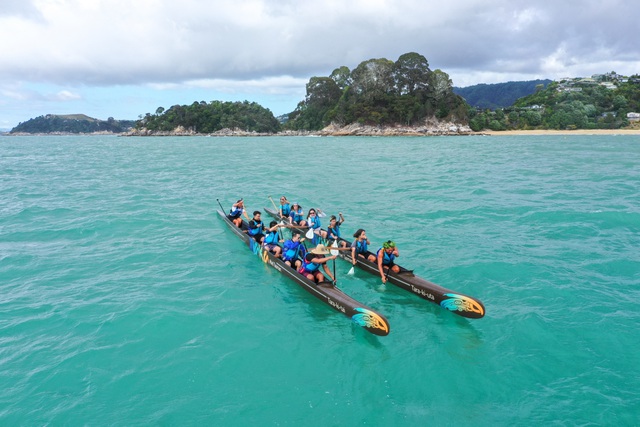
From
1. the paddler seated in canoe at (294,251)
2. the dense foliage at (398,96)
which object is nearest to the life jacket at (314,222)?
the paddler seated in canoe at (294,251)

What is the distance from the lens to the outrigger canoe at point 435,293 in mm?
11891

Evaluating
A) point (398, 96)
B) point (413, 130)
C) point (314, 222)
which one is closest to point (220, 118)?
point (398, 96)

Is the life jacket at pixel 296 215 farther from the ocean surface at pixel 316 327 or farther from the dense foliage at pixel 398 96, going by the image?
the dense foliage at pixel 398 96

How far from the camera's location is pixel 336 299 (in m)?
12.5

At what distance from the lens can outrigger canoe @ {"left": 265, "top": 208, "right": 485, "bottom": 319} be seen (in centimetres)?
1189

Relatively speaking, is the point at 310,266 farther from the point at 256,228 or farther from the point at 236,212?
the point at 236,212

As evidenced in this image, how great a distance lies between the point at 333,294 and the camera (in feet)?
41.8

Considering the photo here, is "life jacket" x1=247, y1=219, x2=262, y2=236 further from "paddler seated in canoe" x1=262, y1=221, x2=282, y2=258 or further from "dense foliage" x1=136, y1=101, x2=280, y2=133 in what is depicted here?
"dense foliage" x1=136, y1=101, x2=280, y2=133

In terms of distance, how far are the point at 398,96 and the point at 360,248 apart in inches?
5104

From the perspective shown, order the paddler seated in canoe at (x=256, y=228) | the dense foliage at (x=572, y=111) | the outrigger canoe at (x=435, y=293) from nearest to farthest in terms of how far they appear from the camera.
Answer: the outrigger canoe at (x=435, y=293) < the paddler seated in canoe at (x=256, y=228) < the dense foliage at (x=572, y=111)

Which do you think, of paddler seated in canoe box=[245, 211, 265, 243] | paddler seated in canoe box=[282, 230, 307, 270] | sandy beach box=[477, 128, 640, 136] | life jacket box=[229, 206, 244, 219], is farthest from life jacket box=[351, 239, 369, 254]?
sandy beach box=[477, 128, 640, 136]

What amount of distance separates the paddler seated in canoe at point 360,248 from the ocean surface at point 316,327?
766 millimetres

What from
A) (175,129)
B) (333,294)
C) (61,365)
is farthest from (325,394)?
(175,129)

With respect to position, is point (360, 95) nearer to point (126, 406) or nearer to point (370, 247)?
point (370, 247)
